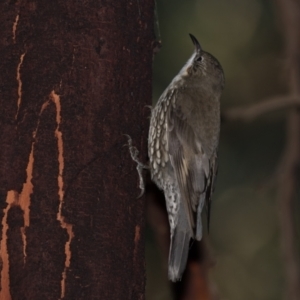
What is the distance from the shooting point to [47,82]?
3889 mm

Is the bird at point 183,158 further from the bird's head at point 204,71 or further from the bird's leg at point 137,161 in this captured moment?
the bird's leg at point 137,161

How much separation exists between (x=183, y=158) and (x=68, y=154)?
116 centimetres

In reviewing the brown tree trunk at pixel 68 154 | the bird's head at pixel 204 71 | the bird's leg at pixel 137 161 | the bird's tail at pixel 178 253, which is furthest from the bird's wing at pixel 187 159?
the brown tree trunk at pixel 68 154

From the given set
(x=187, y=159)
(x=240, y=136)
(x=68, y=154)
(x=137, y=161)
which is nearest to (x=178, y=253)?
(x=187, y=159)

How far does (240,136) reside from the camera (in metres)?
7.62

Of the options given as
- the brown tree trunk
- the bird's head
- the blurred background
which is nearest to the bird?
the bird's head

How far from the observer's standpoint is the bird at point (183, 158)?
4715mm

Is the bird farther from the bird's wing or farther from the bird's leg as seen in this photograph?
the bird's leg

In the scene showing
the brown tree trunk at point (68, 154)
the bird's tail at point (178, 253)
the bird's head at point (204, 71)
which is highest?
the bird's head at point (204, 71)

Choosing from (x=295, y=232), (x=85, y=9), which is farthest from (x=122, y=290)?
(x=295, y=232)

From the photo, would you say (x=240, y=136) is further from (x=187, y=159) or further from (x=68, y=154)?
(x=68, y=154)

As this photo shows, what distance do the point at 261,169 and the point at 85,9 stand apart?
3660 mm

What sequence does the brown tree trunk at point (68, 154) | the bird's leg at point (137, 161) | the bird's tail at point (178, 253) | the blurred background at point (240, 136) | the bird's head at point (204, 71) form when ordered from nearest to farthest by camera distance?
the brown tree trunk at point (68, 154) → the bird's leg at point (137, 161) → the bird's tail at point (178, 253) → the bird's head at point (204, 71) → the blurred background at point (240, 136)

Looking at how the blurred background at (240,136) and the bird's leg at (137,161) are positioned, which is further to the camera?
the blurred background at (240,136)
